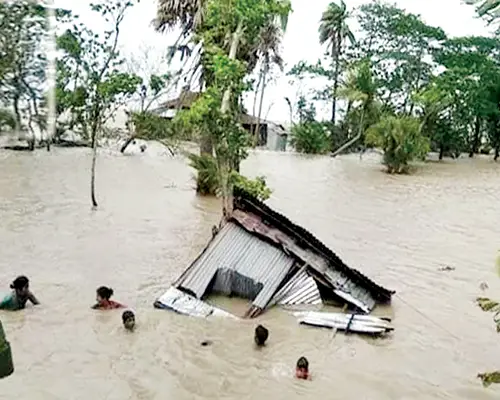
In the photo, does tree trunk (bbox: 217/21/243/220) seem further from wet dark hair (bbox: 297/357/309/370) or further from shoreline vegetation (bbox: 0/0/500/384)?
wet dark hair (bbox: 297/357/309/370)

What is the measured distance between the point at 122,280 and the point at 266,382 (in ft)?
15.7

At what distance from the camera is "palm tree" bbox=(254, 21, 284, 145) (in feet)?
72.8

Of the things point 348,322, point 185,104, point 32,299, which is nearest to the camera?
point 348,322

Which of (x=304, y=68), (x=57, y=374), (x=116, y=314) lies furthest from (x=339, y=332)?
(x=304, y=68)

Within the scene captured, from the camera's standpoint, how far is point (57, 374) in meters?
8.08

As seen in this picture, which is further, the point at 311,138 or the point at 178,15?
the point at 311,138

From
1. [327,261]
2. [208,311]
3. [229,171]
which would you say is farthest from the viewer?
[229,171]

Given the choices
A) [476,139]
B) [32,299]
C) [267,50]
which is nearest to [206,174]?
[267,50]

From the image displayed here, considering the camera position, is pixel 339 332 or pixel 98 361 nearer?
pixel 98 361

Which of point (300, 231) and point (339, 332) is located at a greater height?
point (300, 231)

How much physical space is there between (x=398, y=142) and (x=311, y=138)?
30.1 feet

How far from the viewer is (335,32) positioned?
142 feet

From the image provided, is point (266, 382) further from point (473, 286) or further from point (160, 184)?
point (160, 184)

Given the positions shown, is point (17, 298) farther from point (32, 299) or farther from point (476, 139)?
point (476, 139)
